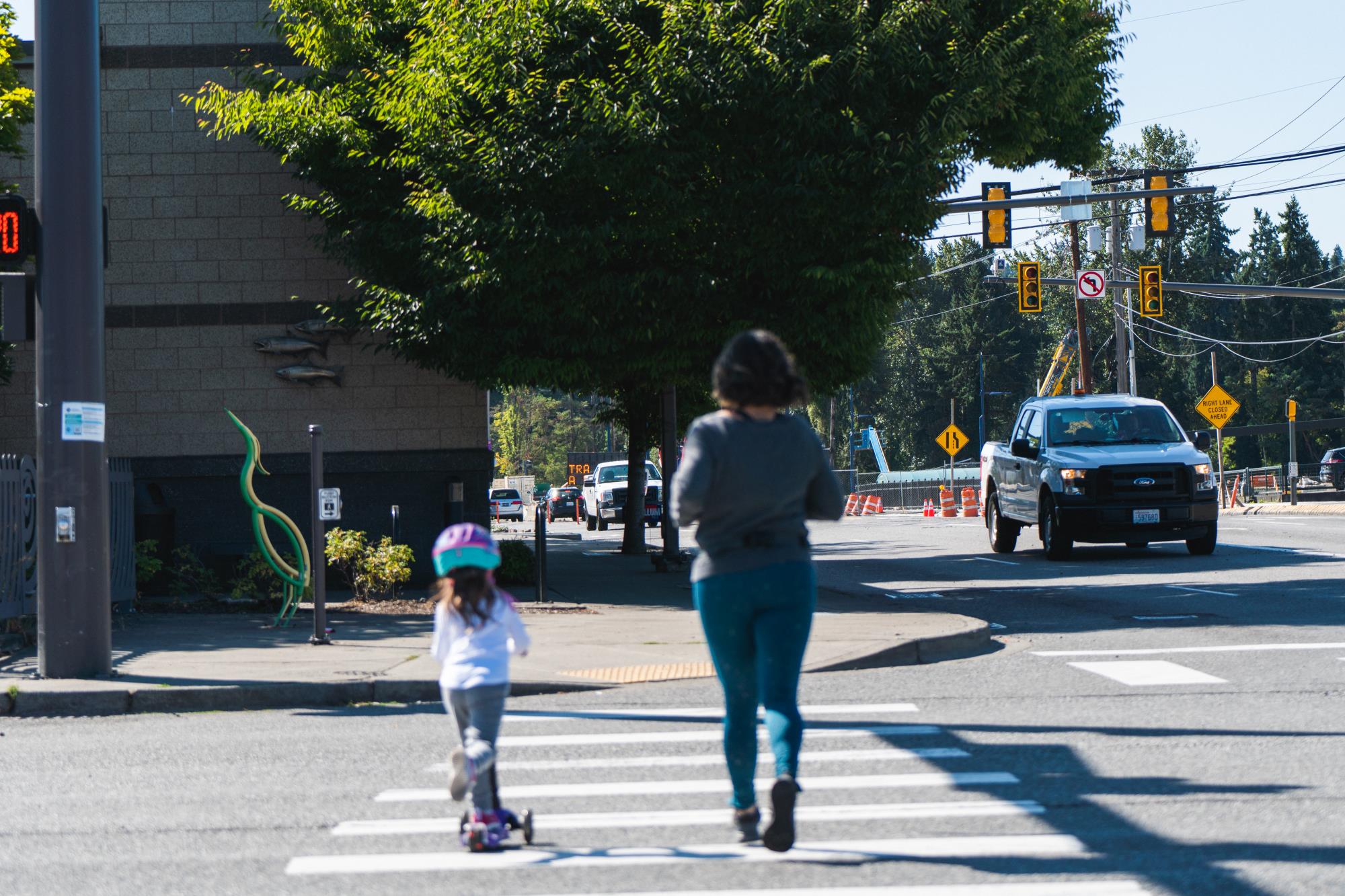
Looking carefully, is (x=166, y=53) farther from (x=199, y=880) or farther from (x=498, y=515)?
(x=498, y=515)

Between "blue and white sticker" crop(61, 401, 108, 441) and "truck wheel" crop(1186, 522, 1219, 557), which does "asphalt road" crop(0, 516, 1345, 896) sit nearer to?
"blue and white sticker" crop(61, 401, 108, 441)

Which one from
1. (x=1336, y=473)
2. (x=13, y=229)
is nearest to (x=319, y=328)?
(x=13, y=229)

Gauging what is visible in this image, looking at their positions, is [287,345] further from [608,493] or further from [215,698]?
[608,493]

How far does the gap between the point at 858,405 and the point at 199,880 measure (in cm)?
12088

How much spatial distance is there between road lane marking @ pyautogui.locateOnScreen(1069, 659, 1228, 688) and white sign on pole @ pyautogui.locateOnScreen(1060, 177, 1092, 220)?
47.7ft

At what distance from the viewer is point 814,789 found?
645 cm

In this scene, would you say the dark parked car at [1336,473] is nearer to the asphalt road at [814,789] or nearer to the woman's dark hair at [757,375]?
the asphalt road at [814,789]

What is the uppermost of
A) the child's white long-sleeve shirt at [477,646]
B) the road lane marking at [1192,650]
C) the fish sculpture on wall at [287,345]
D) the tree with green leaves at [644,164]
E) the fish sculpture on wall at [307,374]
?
the tree with green leaves at [644,164]

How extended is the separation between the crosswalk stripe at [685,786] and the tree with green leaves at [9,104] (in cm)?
1247

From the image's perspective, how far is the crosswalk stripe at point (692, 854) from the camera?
5.25 m

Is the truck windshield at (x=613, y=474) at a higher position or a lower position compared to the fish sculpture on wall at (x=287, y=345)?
lower

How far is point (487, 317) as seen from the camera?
653 inches

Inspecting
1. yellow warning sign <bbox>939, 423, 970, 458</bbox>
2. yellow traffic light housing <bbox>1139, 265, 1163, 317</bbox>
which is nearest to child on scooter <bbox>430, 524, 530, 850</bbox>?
yellow traffic light housing <bbox>1139, 265, 1163, 317</bbox>

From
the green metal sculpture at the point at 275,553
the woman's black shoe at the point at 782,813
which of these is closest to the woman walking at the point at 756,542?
the woman's black shoe at the point at 782,813
